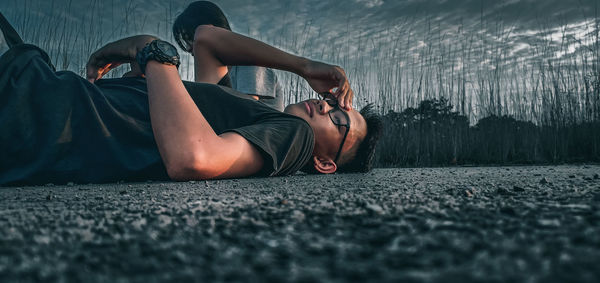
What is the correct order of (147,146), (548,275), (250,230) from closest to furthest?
(548,275)
(250,230)
(147,146)

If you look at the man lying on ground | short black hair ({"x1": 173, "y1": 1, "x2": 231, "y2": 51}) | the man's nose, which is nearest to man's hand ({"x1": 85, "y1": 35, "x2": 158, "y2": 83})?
the man lying on ground

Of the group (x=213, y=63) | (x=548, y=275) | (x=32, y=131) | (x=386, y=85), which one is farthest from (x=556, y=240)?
(x=386, y=85)

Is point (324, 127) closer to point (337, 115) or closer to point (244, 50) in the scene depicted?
point (337, 115)

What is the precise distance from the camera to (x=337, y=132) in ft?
6.20

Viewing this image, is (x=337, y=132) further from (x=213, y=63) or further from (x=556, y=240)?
(x=556, y=240)

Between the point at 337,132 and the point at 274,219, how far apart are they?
1.44 metres

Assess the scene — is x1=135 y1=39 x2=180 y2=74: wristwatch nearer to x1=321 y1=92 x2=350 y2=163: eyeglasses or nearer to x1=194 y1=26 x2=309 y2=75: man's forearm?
x1=194 y1=26 x2=309 y2=75: man's forearm

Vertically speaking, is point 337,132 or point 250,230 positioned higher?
point 337,132

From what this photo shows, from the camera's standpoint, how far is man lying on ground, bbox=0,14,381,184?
1.16 meters

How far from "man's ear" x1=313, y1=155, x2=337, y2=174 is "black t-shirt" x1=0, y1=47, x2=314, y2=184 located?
509mm

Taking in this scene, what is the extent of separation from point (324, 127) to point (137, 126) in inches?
38.0

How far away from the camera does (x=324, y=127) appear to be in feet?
6.06

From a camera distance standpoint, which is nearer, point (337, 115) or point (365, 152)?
point (337, 115)

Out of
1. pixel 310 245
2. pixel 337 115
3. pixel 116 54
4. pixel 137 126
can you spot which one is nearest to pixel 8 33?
pixel 116 54
